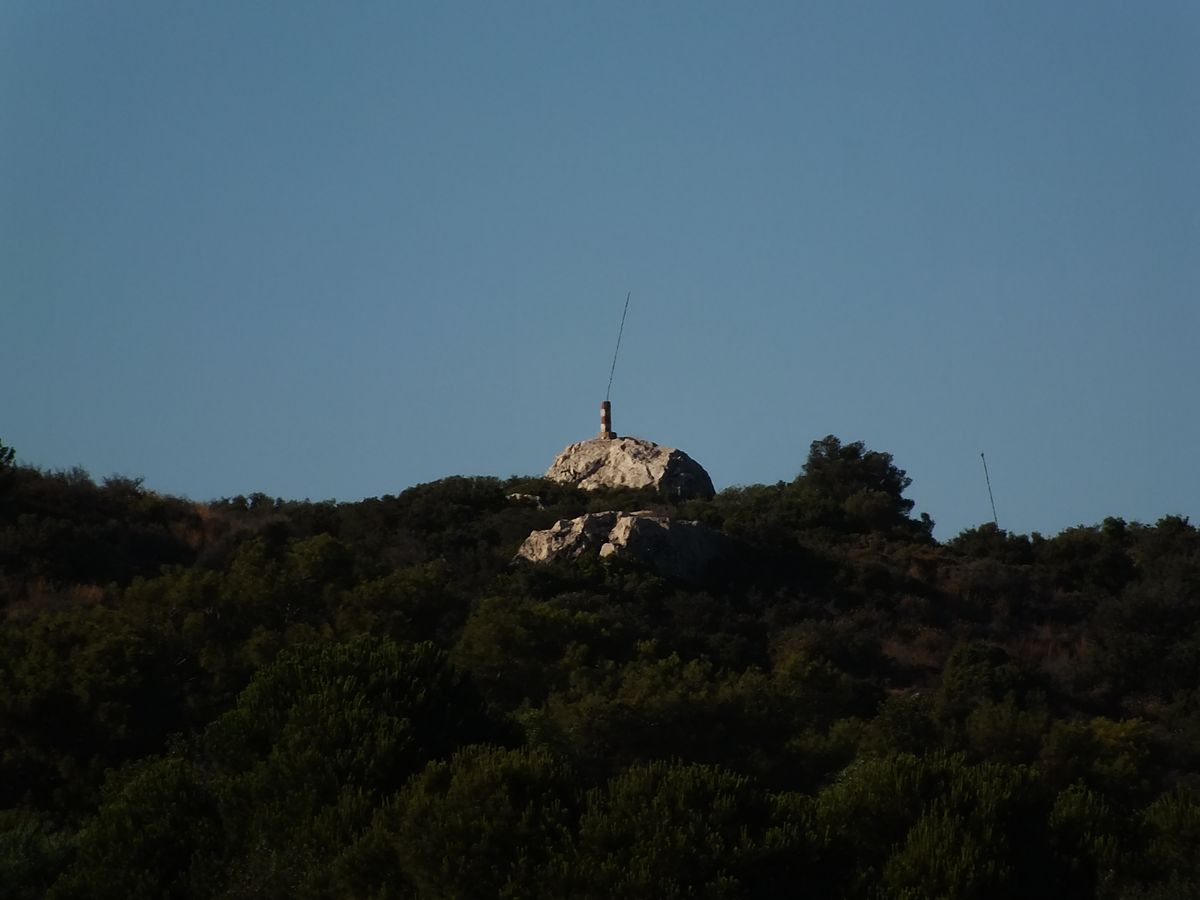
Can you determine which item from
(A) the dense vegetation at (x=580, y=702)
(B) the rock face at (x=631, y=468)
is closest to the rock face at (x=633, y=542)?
(A) the dense vegetation at (x=580, y=702)

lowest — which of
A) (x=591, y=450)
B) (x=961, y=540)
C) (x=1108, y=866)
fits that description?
(x=1108, y=866)

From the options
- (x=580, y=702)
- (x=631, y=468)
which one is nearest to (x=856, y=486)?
(x=631, y=468)

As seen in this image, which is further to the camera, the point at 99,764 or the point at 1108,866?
the point at 99,764

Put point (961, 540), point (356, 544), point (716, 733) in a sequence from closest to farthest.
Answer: point (716, 733)
point (356, 544)
point (961, 540)

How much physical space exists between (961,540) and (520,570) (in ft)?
38.5

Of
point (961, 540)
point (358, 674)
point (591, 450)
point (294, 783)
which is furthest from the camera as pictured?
point (591, 450)

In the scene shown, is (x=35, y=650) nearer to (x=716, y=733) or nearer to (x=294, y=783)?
(x=294, y=783)

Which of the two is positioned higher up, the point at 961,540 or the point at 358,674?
the point at 961,540

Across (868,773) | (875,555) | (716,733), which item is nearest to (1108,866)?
(868,773)

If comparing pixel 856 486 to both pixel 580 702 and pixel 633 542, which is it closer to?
pixel 633 542

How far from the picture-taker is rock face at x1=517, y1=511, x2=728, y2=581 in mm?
35500

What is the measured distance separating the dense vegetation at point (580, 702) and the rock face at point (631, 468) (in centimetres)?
105

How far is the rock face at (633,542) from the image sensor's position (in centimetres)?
3550

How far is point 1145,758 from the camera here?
27266 millimetres
